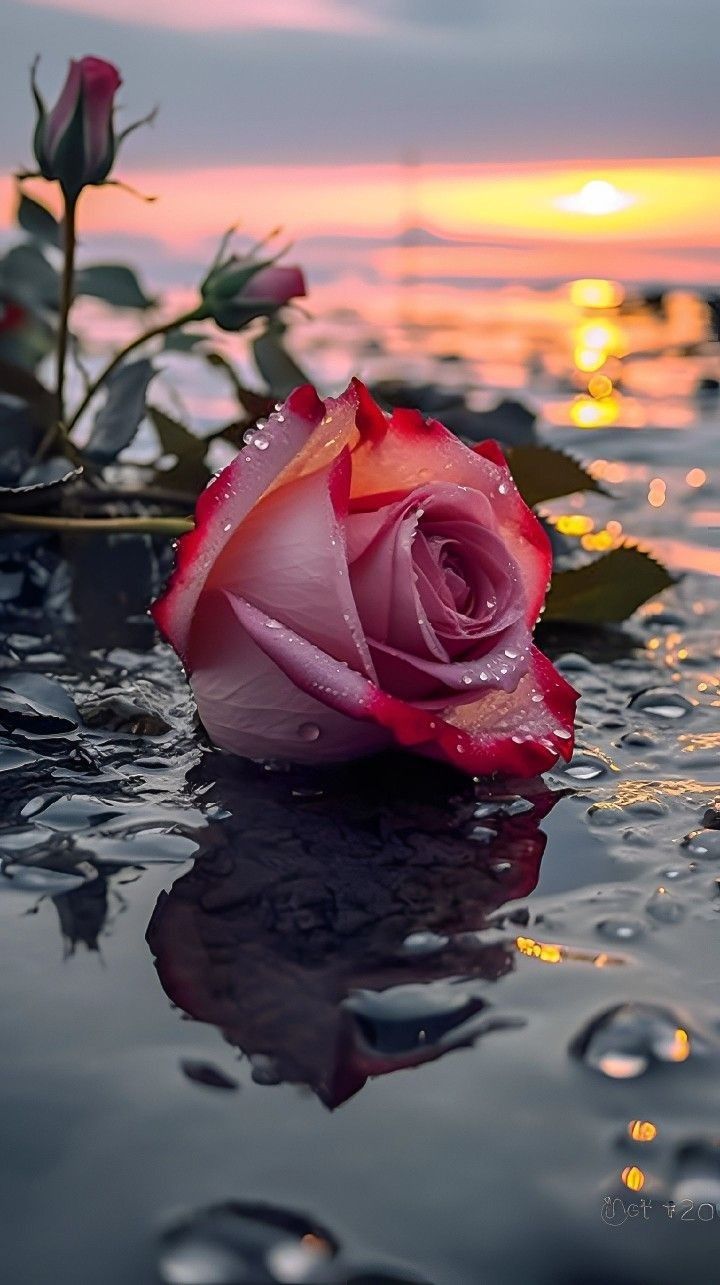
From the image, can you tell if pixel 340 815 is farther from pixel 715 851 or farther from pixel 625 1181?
pixel 625 1181

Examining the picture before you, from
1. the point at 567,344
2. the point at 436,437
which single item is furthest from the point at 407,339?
the point at 436,437

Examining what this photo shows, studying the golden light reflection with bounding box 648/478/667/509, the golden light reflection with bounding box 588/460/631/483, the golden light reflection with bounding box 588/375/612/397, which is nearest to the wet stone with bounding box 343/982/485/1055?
the golden light reflection with bounding box 648/478/667/509

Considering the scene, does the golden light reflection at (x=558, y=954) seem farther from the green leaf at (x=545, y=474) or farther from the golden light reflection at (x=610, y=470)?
the golden light reflection at (x=610, y=470)

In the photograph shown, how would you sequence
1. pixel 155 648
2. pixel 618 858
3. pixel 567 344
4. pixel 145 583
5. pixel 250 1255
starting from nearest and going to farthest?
1. pixel 250 1255
2. pixel 618 858
3. pixel 155 648
4. pixel 145 583
5. pixel 567 344

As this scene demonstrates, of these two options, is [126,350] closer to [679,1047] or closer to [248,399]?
[248,399]

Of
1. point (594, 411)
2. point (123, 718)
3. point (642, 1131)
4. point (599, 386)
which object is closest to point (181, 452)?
point (123, 718)

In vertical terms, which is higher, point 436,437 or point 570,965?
point 436,437

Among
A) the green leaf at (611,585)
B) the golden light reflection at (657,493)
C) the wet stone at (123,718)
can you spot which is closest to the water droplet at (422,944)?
the wet stone at (123,718)

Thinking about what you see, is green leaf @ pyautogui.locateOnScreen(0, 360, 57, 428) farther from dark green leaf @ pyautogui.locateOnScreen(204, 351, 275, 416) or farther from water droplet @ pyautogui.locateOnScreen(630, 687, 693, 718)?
water droplet @ pyautogui.locateOnScreen(630, 687, 693, 718)
